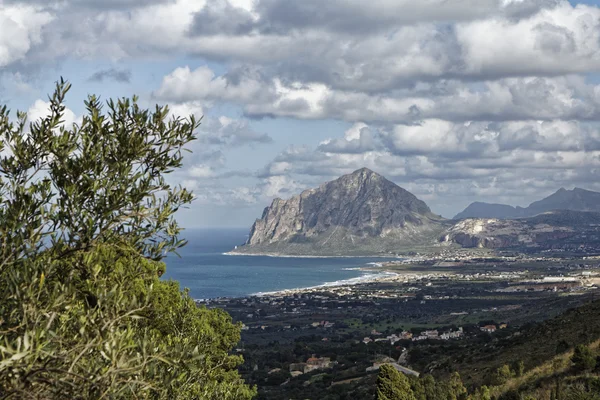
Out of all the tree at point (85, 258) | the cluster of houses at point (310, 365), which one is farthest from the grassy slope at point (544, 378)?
the cluster of houses at point (310, 365)

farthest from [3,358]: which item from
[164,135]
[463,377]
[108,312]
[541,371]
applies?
[463,377]

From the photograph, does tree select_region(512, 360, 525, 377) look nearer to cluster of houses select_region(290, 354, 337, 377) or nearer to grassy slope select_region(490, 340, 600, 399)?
grassy slope select_region(490, 340, 600, 399)

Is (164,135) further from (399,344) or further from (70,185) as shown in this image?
(399,344)

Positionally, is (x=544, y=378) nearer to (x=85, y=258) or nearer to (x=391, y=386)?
(x=391, y=386)

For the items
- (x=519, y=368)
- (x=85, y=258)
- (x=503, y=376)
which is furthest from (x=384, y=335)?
(x=85, y=258)

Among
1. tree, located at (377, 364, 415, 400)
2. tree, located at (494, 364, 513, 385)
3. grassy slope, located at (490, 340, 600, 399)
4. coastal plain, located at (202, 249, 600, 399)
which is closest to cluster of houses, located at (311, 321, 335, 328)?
coastal plain, located at (202, 249, 600, 399)

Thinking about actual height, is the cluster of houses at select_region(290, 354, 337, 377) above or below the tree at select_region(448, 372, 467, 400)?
below
